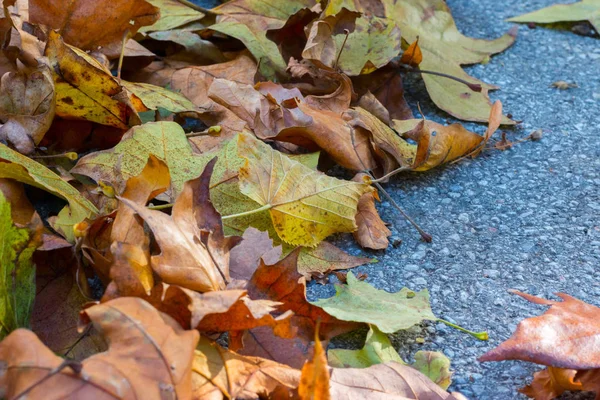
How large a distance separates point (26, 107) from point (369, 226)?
2.27 ft

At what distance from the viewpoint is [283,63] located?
70.1 inches

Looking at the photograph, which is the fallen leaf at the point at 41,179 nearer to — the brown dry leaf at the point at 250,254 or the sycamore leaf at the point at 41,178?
the sycamore leaf at the point at 41,178

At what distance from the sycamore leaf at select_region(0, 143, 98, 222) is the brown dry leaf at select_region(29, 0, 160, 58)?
0.42 metres

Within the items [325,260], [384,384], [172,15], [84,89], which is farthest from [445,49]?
[384,384]

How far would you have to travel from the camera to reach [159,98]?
1.54 m

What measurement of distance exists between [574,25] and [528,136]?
78 centimetres

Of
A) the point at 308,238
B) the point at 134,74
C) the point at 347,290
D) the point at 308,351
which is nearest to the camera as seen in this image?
the point at 308,351

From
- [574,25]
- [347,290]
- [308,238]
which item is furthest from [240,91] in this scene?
[574,25]

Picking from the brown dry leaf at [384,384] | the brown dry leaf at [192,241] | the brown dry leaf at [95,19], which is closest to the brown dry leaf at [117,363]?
the brown dry leaf at [192,241]

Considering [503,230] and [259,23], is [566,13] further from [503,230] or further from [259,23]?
[503,230]

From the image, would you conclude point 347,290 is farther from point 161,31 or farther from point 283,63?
point 161,31

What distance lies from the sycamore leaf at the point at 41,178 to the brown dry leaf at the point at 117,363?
0.36 meters

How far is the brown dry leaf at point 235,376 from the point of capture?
3.00 feet

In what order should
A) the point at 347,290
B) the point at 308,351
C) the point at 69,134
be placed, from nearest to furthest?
the point at 308,351, the point at 347,290, the point at 69,134
